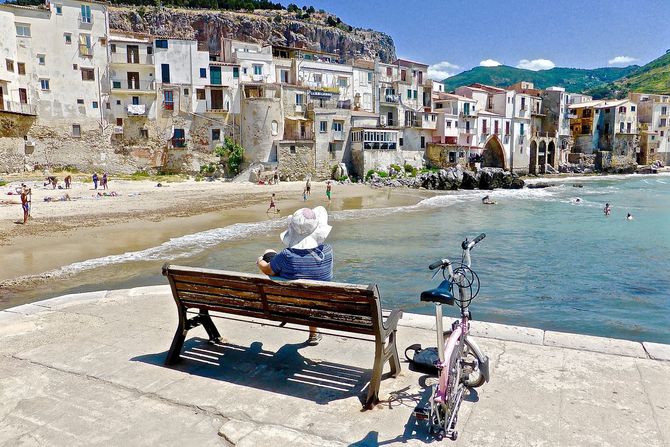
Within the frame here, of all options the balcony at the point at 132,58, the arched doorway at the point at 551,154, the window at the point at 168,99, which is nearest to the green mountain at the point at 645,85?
the arched doorway at the point at 551,154

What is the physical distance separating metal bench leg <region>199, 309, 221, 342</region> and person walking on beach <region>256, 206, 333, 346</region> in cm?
101

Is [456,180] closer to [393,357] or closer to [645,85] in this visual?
[393,357]

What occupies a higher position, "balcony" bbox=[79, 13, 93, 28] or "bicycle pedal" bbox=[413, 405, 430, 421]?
"balcony" bbox=[79, 13, 93, 28]

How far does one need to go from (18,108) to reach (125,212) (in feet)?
86.3

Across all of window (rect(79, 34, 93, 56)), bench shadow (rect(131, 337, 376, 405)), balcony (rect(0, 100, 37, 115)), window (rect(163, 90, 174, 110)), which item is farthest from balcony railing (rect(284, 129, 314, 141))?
bench shadow (rect(131, 337, 376, 405))

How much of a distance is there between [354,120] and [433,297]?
5708 centimetres

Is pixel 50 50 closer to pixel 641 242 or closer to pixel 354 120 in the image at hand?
pixel 354 120

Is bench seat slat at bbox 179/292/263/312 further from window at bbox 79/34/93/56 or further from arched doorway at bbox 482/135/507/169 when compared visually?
arched doorway at bbox 482/135/507/169

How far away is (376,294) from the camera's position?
159 inches

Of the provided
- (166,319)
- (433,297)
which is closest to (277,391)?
(433,297)

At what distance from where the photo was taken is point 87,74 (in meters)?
48.9

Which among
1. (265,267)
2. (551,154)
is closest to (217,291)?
(265,267)

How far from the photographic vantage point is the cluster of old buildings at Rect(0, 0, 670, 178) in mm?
46906

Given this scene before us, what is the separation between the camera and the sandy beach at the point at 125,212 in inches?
690
